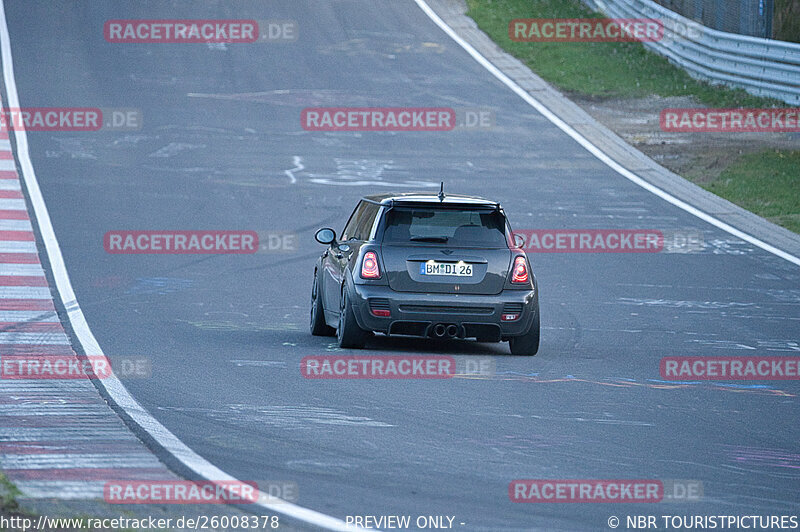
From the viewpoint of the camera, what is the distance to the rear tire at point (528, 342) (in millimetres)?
11633

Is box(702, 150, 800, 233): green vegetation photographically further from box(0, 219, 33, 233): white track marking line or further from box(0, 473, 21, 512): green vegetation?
box(0, 473, 21, 512): green vegetation

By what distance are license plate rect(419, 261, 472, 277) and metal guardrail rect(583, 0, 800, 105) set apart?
17868 millimetres

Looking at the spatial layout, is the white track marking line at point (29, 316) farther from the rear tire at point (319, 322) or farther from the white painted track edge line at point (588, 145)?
the white painted track edge line at point (588, 145)

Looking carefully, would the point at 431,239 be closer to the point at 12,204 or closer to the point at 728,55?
the point at 12,204

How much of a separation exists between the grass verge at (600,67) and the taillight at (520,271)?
18.2 metres

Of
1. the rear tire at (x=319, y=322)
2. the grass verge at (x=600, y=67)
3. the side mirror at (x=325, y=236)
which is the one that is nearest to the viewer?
the side mirror at (x=325, y=236)

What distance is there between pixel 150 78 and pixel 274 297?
16.9 m

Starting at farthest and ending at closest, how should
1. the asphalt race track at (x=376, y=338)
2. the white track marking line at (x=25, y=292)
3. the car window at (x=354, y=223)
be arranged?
1. the white track marking line at (x=25, y=292)
2. the car window at (x=354, y=223)
3. the asphalt race track at (x=376, y=338)

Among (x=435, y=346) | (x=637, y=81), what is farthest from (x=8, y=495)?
(x=637, y=81)

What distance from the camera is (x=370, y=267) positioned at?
11586 mm

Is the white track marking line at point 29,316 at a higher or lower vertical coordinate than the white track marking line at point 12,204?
lower

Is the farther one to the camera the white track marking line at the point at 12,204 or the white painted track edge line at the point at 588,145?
the white track marking line at the point at 12,204

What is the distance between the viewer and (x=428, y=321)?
11.4 m

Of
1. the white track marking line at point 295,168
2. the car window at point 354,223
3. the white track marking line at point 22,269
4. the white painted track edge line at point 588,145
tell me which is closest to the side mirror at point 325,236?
the car window at point 354,223
